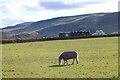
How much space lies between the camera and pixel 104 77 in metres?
19.6

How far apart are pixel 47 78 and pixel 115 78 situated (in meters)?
4.24

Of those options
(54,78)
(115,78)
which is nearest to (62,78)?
(54,78)

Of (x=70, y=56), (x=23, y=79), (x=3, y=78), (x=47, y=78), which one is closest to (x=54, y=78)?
(x=47, y=78)

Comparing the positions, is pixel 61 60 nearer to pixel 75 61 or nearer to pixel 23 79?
pixel 75 61

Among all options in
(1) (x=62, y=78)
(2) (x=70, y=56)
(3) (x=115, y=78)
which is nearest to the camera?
(3) (x=115, y=78)

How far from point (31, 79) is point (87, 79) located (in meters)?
3.49

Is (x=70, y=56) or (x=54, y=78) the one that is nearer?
(x=54, y=78)

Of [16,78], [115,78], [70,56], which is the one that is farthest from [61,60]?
[115,78]

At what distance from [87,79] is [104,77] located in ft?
4.44

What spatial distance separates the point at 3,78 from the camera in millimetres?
20719

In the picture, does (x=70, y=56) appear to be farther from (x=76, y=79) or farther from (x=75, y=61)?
(x=76, y=79)

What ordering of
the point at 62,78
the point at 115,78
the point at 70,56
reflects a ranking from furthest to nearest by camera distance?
1. the point at 70,56
2. the point at 62,78
3. the point at 115,78

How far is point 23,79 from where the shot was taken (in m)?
20.0

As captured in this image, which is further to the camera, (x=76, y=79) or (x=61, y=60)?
(x=61, y=60)
